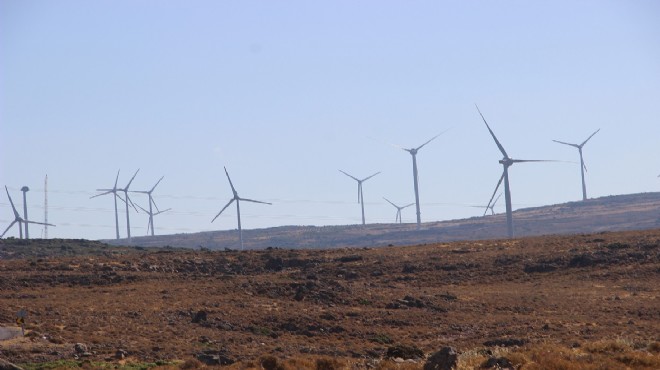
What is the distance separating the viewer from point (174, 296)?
63.5 metres

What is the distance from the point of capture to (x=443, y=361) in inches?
1291

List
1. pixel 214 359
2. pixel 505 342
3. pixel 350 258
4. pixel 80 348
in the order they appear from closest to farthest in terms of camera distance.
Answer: pixel 214 359
pixel 80 348
pixel 505 342
pixel 350 258

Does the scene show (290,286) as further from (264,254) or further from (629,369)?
(629,369)

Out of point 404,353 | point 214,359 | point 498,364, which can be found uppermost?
point 214,359

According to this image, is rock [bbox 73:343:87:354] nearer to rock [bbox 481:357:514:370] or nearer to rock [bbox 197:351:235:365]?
rock [bbox 197:351:235:365]

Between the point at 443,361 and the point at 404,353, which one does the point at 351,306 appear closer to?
the point at 404,353

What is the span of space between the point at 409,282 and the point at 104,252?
36337mm

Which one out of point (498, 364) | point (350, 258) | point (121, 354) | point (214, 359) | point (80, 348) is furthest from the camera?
point (350, 258)

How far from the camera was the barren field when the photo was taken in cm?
4122

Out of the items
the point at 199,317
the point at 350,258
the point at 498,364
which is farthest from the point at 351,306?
the point at 498,364

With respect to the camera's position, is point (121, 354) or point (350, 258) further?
point (350, 258)

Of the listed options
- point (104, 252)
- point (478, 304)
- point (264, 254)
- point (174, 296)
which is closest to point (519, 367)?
point (478, 304)

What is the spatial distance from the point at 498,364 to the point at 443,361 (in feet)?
5.47

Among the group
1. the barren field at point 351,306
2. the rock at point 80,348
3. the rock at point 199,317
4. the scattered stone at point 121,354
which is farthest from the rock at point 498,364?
the rock at point 199,317
